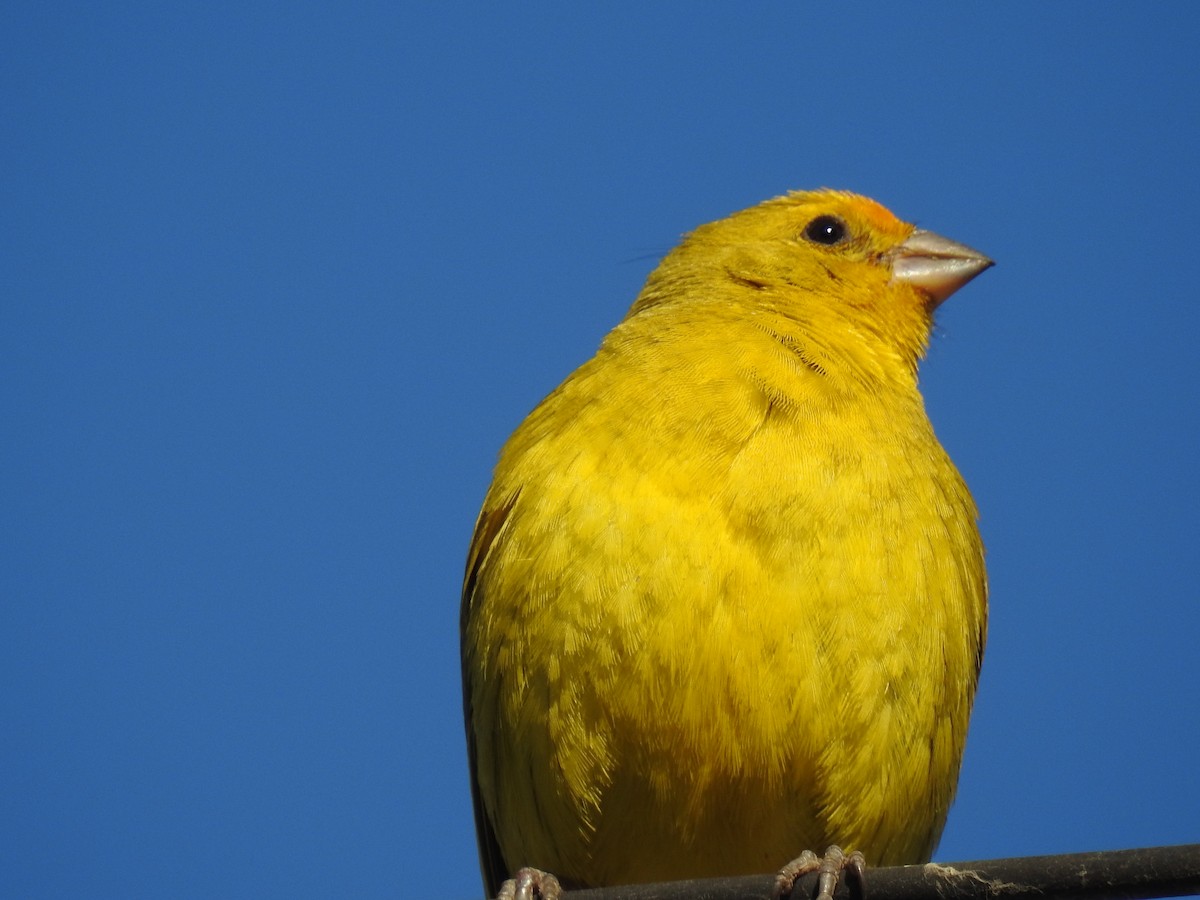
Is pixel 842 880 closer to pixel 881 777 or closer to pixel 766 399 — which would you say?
pixel 881 777

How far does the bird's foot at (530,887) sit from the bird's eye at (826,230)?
104 inches

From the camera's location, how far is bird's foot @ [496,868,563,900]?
4.17 metres

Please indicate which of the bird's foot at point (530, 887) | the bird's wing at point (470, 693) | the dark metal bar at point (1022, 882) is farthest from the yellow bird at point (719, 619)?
the dark metal bar at point (1022, 882)

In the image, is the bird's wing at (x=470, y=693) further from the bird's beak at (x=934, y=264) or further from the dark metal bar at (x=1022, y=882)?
the bird's beak at (x=934, y=264)

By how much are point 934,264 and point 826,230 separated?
435mm

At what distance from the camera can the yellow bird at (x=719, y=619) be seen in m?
3.99

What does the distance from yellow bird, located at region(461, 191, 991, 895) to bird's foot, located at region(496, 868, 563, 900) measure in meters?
0.17

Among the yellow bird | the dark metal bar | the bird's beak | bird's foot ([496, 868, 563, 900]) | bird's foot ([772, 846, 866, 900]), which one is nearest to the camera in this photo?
the dark metal bar

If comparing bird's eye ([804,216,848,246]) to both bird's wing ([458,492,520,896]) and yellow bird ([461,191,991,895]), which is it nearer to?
yellow bird ([461,191,991,895])

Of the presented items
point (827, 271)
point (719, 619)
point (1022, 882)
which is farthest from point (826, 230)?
point (1022, 882)

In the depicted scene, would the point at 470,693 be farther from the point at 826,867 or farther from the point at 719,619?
the point at 826,867

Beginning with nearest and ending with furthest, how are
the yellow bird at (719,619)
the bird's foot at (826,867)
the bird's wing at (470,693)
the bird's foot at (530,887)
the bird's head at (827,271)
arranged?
the bird's foot at (826,867)
the yellow bird at (719,619)
the bird's foot at (530,887)
the bird's wing at (470,693)
the bird's head at (827,271)

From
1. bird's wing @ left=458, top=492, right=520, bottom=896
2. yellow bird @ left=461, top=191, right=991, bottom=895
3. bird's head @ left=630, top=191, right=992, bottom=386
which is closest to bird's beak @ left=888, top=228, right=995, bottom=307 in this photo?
bird's head @ left=630, top=191, right=992, bottom=386

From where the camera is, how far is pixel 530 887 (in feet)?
13.8
